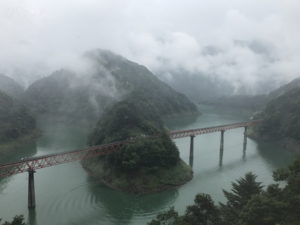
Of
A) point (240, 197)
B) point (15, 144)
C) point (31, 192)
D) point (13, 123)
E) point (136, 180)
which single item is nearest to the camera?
point (240, 197)

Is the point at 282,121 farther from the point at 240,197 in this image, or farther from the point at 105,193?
the point at 240,197

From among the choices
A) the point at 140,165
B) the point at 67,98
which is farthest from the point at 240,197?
the point at 67,98

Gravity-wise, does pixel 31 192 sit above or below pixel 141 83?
below

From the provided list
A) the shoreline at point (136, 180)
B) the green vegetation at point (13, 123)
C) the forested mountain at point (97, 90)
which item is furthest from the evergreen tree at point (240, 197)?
the forested mountain at point (97, 90)

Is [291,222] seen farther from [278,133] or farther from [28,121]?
[28,121]

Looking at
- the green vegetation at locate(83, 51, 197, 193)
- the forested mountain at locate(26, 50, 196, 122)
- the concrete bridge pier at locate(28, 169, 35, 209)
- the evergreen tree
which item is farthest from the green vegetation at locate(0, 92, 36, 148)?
the evergreen tree
